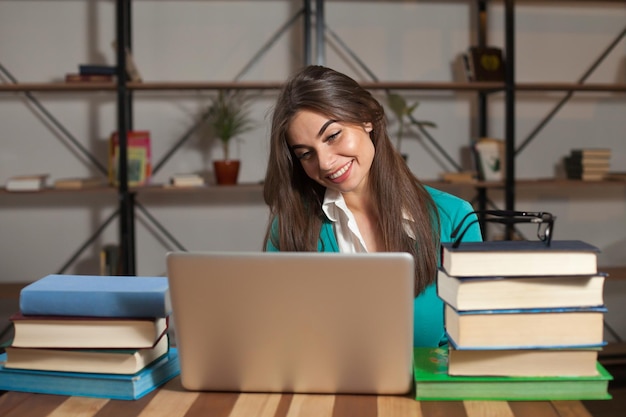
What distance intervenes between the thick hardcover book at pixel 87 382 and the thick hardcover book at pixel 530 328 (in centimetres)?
50

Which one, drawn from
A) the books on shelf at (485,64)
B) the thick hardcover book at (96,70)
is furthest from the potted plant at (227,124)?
the books on shelf at (485,64)

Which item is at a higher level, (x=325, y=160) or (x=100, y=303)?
(x=325, y=160)

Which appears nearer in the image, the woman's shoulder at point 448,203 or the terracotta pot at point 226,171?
the woman's shoulder at point 448,203

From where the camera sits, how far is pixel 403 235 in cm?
177

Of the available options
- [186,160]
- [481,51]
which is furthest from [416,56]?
[186,160]

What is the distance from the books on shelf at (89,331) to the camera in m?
1.26

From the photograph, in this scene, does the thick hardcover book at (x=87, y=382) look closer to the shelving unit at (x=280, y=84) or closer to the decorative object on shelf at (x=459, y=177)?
the shelving unit at (x=280, y=84)

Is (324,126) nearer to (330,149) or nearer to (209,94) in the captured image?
(330,149)

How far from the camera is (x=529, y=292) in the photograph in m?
1.15

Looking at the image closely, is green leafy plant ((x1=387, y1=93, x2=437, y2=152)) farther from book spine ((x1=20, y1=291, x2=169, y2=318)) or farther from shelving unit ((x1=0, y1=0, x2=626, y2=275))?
book spine ((x1=20, y1=291, x2=169, y2=318))

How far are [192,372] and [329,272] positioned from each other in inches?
11.3

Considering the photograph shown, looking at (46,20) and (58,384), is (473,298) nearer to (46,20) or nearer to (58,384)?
(58,384)

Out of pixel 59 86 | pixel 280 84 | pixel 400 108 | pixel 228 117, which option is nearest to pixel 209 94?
pixel 228 117

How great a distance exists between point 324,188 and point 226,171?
64.0 inches
